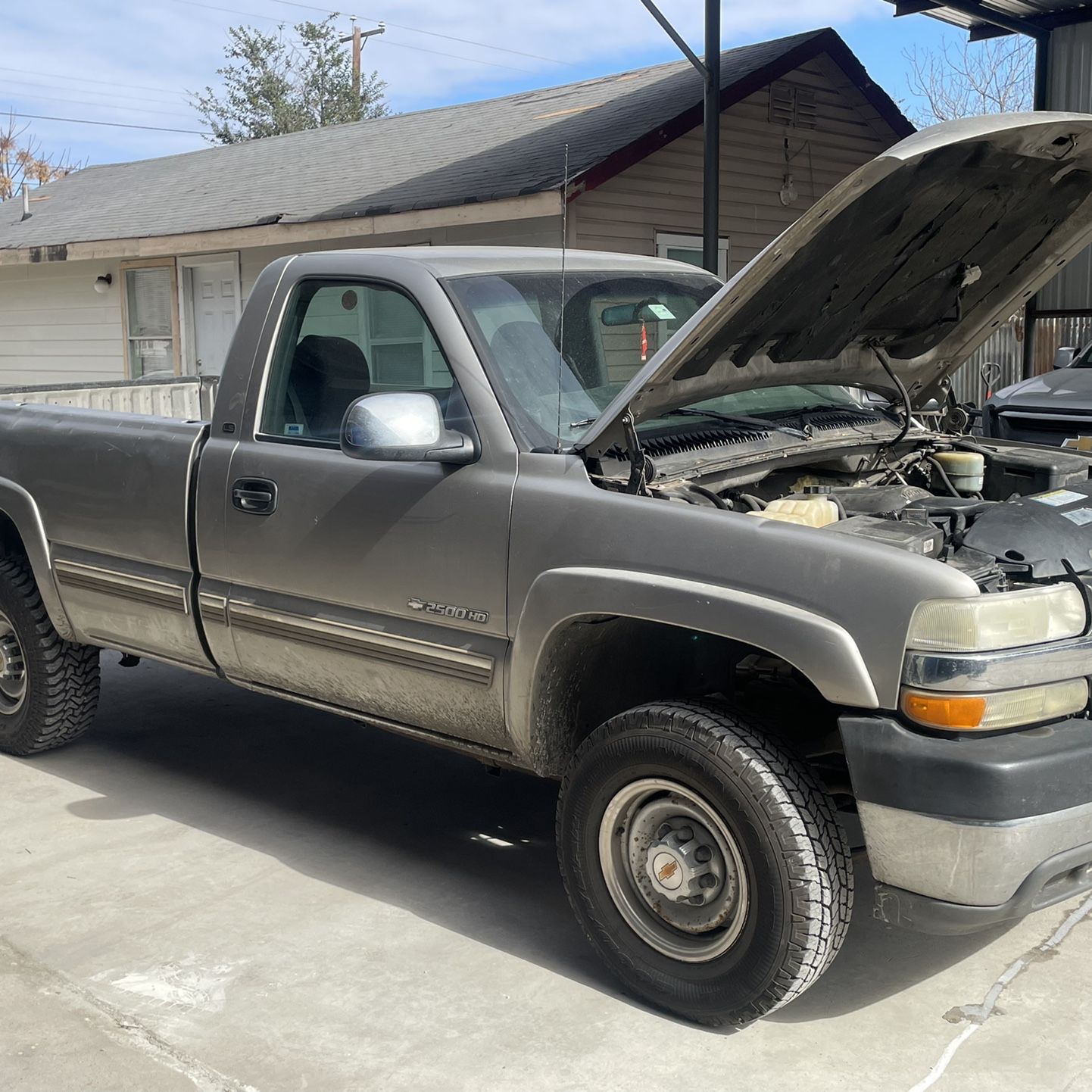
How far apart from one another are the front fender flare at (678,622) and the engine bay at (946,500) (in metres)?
0.27

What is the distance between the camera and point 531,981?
3.60 metres

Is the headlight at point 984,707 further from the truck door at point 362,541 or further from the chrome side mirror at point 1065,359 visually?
the chrome side mirror at point 1065,359

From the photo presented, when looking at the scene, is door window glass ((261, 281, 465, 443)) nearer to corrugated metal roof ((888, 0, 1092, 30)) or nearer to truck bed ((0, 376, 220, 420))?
truck bed ((0, 376, 220, 420))

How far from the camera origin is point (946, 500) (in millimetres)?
3930

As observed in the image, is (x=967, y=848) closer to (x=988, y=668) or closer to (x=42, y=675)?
(x=988, y=668)

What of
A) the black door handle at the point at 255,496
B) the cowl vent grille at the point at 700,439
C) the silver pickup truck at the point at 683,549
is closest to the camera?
the silver pickup truck at the point at 683,549

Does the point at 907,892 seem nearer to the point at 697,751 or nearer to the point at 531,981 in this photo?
the point at 697,751

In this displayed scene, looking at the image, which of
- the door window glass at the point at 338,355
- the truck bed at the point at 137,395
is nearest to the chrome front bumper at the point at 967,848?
the door window glass at the point at 338,355

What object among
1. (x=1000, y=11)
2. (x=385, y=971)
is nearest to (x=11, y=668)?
(x=385, y=971)

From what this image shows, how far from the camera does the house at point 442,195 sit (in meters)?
12.0

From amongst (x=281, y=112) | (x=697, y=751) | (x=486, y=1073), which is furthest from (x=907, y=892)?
(x=281, y=112)

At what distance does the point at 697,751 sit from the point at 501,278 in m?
1.70

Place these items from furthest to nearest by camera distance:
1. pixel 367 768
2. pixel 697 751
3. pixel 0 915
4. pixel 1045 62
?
pixel 1045 62 → pixel 367 768 → pixel 0 915 → pixel 697 751

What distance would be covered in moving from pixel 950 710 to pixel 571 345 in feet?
5.51
